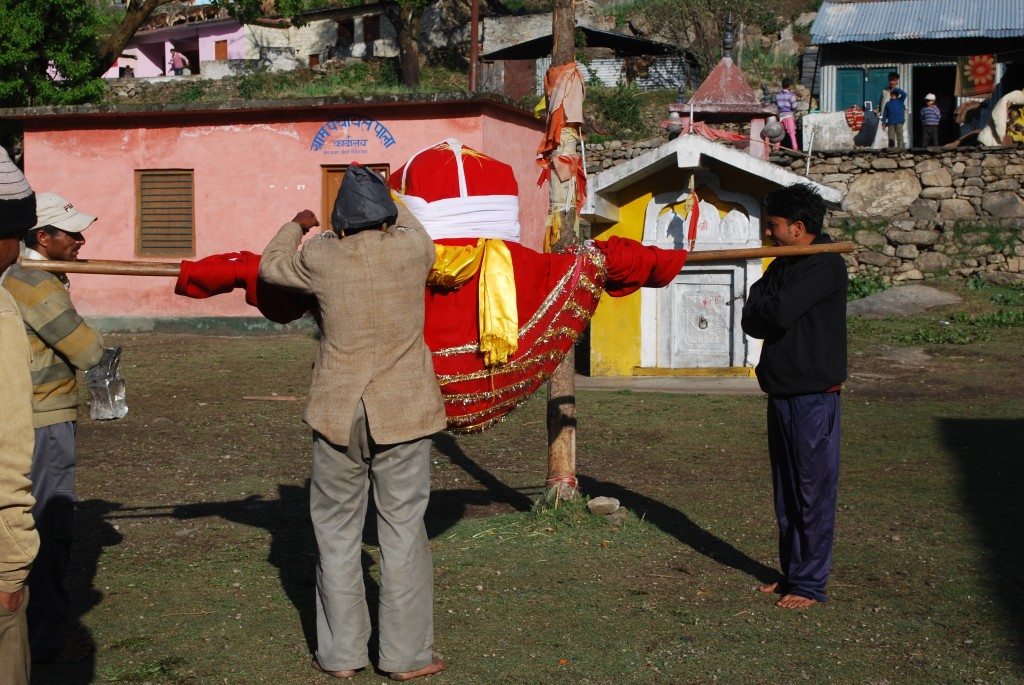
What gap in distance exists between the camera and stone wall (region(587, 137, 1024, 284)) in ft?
68.1

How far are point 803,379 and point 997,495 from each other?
3301mm

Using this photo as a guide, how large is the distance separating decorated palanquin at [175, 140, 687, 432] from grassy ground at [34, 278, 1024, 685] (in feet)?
3.79

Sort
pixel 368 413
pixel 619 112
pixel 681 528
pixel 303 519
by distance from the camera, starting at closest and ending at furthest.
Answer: pixel 368 413, pixel 681 528, pixel 303 519, pixel 619 112

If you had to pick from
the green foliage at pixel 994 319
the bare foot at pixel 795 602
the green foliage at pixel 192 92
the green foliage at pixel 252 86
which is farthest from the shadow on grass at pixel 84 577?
the green foliage at pixel 252 86

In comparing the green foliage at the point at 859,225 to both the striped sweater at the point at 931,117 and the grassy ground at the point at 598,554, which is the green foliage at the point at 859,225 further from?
the grassy ground at the point at 598,554

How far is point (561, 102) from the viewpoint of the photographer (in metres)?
6.90

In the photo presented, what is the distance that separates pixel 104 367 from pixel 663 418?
18.0ft

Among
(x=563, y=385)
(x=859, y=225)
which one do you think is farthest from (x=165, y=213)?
(x=563, y=385)

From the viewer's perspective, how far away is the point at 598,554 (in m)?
6.31

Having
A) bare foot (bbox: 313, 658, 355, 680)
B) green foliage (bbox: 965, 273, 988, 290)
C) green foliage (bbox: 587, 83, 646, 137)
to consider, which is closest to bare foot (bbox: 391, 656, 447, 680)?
bare foot (bbox: 313, 658, 355, 680)

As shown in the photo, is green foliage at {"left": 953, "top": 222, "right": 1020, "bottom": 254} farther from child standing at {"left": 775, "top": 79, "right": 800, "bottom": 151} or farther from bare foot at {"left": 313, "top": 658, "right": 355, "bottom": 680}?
bare foot at {"left": 313, "top": 658, "right": 355, "bottom": 680}

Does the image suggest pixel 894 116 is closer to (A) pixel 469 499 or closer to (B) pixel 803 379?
(A) pixel 469 499

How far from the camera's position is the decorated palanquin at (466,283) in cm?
489

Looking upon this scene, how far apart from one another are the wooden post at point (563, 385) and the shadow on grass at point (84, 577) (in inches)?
105
